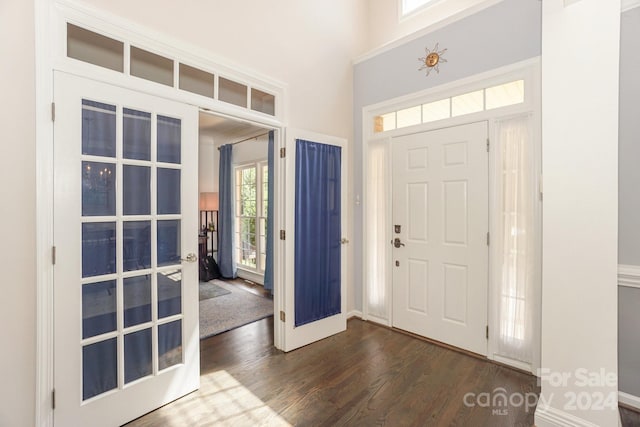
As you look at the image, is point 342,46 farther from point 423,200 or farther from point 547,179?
point 547,179

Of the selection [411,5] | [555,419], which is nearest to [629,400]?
[555,419]

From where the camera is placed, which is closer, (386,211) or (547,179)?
(547,179)

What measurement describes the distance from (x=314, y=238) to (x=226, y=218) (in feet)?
10.2

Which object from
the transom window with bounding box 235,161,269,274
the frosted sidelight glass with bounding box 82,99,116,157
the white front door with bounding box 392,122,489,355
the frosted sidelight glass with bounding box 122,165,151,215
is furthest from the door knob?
the frosted sidelight glass with bounding box 82,99,116,157

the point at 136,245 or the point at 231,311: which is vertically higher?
the point at 136,245

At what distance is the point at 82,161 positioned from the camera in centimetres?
174

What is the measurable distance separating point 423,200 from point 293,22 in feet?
7.33

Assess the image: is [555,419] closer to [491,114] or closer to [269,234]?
[491,114]

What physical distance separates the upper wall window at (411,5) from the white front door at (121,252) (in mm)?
2950

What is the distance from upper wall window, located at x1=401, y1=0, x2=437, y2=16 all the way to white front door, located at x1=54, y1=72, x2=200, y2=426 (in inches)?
116

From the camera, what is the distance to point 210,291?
15.4 ft

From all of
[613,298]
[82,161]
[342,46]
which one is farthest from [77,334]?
[342,46]

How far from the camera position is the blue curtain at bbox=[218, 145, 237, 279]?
18.2 feet

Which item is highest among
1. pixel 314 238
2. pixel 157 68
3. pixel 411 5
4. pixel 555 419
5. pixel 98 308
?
pixel 411 5
